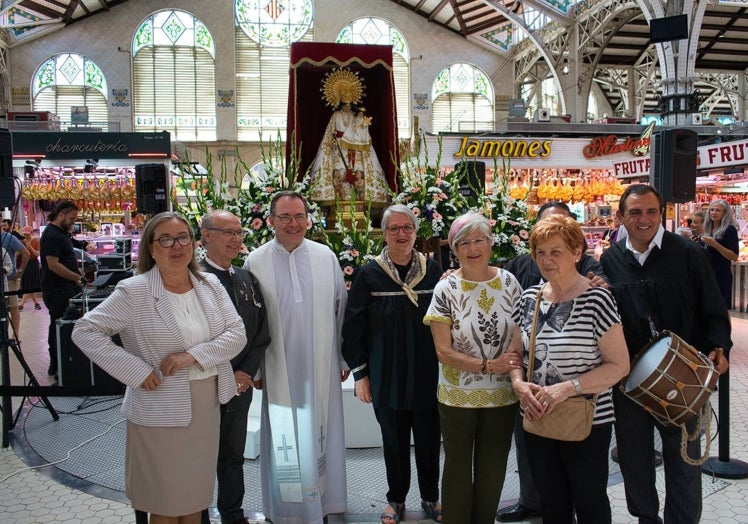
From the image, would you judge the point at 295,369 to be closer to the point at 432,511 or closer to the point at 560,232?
the point at 432,511

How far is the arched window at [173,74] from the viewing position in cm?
2048

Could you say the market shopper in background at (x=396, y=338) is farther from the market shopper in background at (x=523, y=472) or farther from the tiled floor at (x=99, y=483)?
the tiled floor at (x=99, y=483)

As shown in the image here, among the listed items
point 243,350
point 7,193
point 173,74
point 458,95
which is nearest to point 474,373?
point 243,350

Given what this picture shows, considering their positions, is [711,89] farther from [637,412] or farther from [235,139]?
[637,412]

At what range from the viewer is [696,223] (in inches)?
279

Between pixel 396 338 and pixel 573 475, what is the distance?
0.95 metres

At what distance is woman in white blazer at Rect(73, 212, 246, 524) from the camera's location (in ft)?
7.07

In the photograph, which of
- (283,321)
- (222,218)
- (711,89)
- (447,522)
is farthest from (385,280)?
(711,89)

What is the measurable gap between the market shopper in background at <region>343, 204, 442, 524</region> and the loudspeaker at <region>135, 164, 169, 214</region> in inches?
176

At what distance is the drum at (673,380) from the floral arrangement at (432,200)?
7.05ft

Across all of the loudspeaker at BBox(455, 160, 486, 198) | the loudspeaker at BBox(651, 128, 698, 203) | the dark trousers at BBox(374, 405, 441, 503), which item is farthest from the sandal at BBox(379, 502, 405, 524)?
the loudspeaker at BBox(651, 128, 698, 203)

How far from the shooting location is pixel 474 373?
243 cm

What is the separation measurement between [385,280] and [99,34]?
2074 centimetres

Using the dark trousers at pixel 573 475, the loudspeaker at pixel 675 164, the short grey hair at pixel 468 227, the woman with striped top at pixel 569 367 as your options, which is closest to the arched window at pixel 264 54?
the loudspeaker at pixel 675 164
